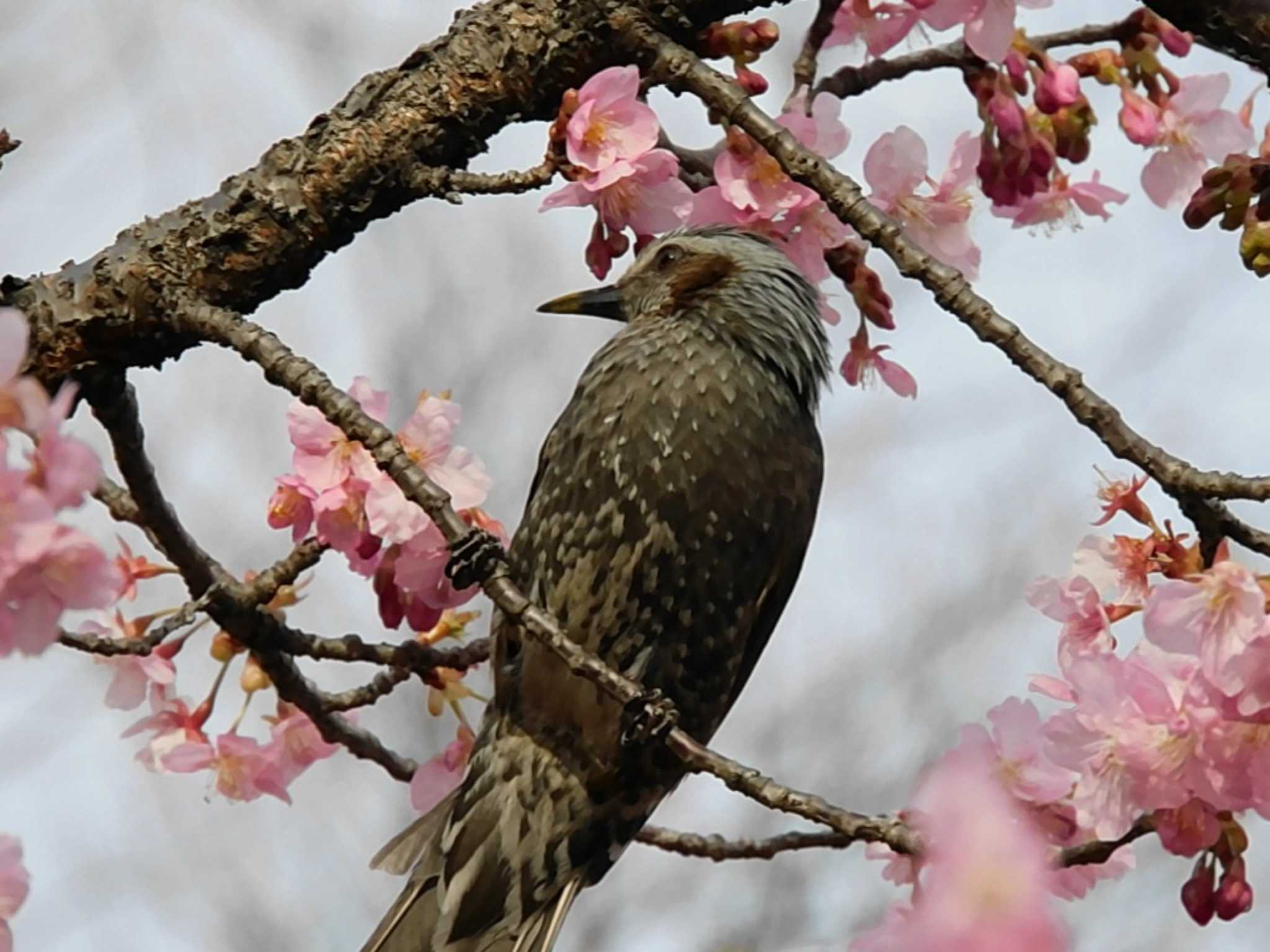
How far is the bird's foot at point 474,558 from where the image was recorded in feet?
4.35

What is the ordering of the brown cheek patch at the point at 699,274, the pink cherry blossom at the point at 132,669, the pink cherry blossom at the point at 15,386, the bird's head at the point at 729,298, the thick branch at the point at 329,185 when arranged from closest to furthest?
the pink cherry blossom at the point at 15,386, the thick branch at the point at 329,185, the pink cherry blossom at the point at 132,669, the bird's head at the point at 729,298, the brown cheek patch at the point at 699,274

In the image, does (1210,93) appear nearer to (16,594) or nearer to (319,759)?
(319,759)

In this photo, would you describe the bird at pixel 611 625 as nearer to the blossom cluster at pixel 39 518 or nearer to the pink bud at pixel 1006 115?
the pink bud at pixel 1006 115

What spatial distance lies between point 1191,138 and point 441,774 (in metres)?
1.23

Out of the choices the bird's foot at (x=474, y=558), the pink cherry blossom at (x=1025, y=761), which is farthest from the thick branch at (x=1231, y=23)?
the bird's foot at (x=474, y=558)

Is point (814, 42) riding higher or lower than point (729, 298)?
lower

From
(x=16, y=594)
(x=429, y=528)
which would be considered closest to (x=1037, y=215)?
(x=429, y=528)

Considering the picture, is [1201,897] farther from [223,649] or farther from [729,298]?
[729,298]

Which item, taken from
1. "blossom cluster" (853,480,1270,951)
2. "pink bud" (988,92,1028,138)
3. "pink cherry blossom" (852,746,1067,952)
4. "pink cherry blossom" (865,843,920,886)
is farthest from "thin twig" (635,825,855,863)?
"pink cherry blossom" (852,746,1067,952)

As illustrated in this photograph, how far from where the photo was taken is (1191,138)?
A: 1.96 metres

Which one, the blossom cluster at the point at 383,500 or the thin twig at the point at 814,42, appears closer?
the blossom cluster at the point at 383,500

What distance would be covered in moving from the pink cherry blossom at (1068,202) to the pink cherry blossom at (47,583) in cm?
139

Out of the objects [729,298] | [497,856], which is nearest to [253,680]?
[497,856]

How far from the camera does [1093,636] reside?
142cm
